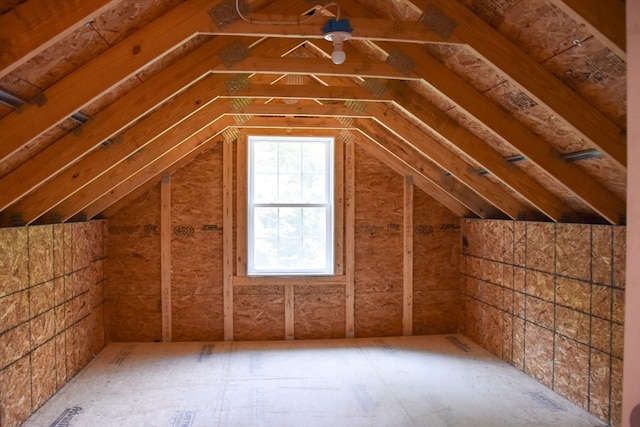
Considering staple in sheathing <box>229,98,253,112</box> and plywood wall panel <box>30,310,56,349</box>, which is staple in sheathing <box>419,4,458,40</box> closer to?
staple in sheathing <box>229,98,253,112</box>

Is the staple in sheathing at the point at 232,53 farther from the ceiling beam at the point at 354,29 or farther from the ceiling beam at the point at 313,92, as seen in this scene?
the ceiling beam at the point at 313,92

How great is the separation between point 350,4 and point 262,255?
336 centimetres

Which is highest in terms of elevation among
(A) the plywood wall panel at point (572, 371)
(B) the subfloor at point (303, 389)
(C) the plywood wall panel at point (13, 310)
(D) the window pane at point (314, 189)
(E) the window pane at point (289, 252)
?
(D) the window pane at point (314, 189)

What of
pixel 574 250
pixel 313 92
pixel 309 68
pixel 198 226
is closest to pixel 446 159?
pixel 574 250

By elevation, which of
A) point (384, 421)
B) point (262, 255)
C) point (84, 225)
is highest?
point (84, 225)

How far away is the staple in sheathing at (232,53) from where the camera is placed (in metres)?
3.37

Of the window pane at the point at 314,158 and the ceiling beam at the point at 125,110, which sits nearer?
the ceiling beam at the point at 125,110

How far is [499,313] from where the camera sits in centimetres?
527

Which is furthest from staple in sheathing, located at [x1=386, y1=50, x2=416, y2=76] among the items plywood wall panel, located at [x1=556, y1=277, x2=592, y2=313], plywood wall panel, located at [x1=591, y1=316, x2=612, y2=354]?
plywood wall panel, located at [x1=591, y1=316, x2=612, y2=354]

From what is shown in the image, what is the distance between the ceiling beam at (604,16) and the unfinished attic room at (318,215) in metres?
0.01

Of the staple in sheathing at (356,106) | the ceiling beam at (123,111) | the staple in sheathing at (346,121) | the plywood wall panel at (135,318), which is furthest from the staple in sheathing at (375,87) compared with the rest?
the plywood wall panel at (135,318)

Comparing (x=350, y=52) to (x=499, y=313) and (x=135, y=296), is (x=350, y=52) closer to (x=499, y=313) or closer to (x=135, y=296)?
(x=499, y=313)

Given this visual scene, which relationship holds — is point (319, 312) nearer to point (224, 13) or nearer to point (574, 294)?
point (574, 294)

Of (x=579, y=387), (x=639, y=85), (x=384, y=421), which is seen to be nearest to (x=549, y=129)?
(x=579, y=387)
